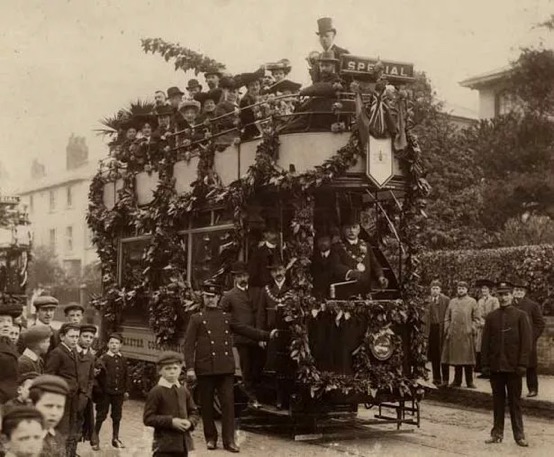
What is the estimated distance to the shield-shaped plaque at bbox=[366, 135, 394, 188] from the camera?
33.8 ft

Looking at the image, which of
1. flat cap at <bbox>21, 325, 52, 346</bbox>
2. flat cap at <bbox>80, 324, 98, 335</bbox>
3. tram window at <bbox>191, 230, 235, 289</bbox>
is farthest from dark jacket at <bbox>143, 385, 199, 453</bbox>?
tram window at <bbox>191, 230, 235, 289</bbox>

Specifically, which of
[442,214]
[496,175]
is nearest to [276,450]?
[442,214]

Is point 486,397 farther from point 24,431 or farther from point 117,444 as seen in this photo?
point 24,431

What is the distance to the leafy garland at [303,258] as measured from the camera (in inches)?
394

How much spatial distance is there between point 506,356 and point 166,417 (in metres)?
5.07

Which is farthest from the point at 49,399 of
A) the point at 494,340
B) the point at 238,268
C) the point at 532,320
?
the point at 532,320

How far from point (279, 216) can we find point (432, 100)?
1925cm

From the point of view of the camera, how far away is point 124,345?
14680 millimetres

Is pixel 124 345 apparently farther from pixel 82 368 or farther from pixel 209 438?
pixel 82 368

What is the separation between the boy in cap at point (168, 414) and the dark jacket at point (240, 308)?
13.1ft

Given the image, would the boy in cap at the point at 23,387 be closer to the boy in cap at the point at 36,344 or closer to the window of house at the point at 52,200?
the boy in cap at the point at 36,344

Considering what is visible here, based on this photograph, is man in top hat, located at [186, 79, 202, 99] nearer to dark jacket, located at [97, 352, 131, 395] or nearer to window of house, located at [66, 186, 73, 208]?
dark jacket, located at [97, 352, 131, 395]

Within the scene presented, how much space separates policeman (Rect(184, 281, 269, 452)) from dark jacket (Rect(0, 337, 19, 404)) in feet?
9.21

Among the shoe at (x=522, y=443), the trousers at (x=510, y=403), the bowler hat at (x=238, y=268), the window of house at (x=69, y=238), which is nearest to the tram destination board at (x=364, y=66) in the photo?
the bowler hat at (x=238, y=268)
